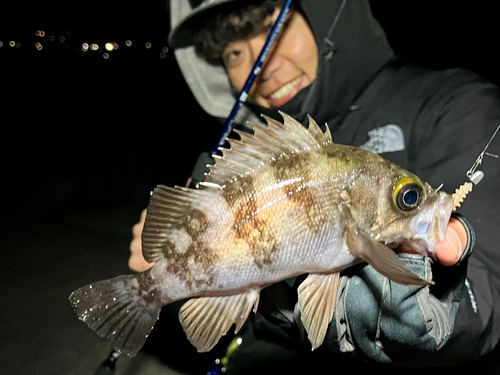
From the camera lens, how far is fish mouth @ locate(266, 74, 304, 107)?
2.29 metres

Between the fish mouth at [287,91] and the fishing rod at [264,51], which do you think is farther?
the fish mouth at [287,91]

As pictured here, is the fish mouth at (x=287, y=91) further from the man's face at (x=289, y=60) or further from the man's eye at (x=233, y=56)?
the man's eye at (x=233, y=56)

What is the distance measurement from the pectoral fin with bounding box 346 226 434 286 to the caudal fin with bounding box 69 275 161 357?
0.72 metres

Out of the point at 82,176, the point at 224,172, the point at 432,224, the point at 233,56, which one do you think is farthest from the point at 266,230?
the point at 82,176

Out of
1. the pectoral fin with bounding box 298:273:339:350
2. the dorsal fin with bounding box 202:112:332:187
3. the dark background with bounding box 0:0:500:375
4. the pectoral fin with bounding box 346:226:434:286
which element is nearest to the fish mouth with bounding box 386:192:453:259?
the pectoral fin with bounding box 346:226:434:286

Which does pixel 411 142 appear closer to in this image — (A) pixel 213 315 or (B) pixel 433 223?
(B) pixel 433 223

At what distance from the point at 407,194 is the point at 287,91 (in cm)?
152

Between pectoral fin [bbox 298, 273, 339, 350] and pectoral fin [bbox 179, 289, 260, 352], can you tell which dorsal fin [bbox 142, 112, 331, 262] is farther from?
pectoral fin [bbox 298, 273, 339, 350]

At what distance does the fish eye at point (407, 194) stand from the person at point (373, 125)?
168mm

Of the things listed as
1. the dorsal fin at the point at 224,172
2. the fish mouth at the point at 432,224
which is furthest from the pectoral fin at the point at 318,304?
the dorsal fin at the point at 224,172

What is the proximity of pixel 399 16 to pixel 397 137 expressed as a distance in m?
1.59

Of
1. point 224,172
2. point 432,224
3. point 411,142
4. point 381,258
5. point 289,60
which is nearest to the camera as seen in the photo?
point 381,258

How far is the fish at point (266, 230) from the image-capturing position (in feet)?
3.37

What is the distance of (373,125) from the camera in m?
2.07
